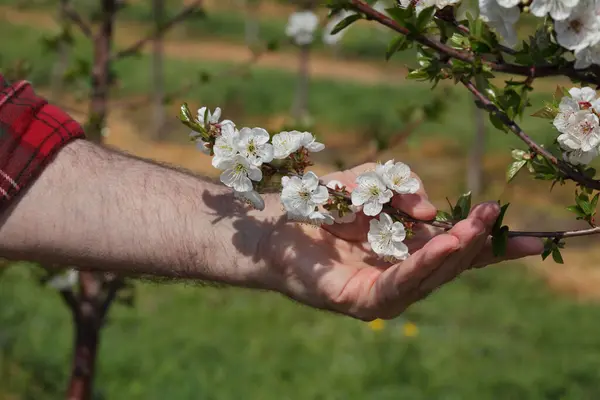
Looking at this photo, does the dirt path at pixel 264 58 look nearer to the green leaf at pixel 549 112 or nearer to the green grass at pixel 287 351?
the green grass at pixel 287 351

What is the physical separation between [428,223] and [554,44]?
0.48m

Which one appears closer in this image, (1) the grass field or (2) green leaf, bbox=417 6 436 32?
(2) green leaf, bbox=417 6 436 32

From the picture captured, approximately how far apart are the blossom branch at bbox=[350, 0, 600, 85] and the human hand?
29 centimetres

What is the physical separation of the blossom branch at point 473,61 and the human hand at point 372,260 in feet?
0.95

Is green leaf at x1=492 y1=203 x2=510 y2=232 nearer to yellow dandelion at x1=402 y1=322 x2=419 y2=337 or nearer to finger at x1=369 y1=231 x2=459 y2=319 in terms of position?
finger at x1=369 y1=231 x2=459 y2=319

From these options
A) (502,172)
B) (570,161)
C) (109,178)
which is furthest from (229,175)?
(502,172)

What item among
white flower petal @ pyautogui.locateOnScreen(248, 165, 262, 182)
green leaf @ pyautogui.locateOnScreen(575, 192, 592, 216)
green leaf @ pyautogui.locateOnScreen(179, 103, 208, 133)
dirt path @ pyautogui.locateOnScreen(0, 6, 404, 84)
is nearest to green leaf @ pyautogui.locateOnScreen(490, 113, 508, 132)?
green leaf @ pyautogui.locateOnScreen(575, 192, 592, 216)

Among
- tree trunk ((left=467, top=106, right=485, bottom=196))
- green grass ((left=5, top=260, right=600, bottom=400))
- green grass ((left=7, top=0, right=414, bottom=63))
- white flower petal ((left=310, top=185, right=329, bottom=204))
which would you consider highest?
green grass ((left=7, top=0, right=414, bottom=63))

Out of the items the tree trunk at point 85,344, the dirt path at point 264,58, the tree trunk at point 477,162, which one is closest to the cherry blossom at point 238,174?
the tree trunk at point 85,344

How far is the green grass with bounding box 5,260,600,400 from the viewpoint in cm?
509

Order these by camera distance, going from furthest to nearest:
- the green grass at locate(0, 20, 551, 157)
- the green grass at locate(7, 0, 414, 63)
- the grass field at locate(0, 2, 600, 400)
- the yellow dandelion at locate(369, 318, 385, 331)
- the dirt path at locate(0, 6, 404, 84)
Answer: the green grass at locate(7, 0, 414, 63) < the dirt path at locate(0, 6, 404, 84) < the green grass at locate(0, 20, 551, 157) < the yellow dandelion at locate(369, 318, 385, 331) < the grass field at locate(0, 2, 600, 400)

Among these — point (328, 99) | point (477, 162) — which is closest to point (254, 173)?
point (477, 162)

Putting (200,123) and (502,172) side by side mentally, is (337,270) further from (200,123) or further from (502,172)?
(502,172)

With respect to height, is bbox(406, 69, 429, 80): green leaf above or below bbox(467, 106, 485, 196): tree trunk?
below
